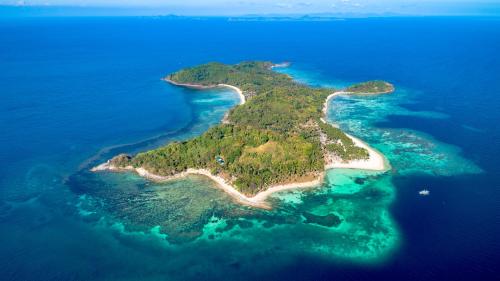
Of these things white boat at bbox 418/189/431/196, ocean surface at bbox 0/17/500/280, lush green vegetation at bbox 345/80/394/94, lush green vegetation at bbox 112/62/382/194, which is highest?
lush green vegetation at bbox 345/80/394/94

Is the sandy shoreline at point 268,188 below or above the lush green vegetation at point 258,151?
below

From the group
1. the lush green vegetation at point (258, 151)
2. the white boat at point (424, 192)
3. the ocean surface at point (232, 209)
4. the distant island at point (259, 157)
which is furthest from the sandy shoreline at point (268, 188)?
the white boat at point (424, 192)

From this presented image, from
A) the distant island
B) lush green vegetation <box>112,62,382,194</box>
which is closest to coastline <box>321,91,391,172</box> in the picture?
the distant island

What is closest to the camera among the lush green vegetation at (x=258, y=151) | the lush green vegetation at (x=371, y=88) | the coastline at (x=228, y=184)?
the coastline at (x=228, y=184)

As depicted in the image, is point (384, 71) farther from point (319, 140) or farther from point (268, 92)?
point (319, 140)

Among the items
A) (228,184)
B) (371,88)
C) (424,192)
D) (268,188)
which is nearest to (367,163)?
(424,192)

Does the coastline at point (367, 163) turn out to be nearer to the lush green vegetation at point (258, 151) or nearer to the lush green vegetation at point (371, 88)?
the lush green vegetation at point (258, 151)

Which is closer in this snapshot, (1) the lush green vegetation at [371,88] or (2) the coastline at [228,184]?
(2) the coastline at [228,184]

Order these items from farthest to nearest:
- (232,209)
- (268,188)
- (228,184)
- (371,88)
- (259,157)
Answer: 1. (371,88)
2. (259,157)
3. (228,184)
4. (268,188)
5. (232,209)

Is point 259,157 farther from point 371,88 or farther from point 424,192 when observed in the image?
point 371,88

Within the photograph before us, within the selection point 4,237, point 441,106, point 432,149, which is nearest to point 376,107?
point 441,106

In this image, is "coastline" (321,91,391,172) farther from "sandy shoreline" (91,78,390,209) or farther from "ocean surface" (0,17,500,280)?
"ocean surface" (0,17,500,280)
